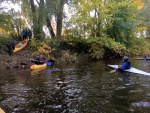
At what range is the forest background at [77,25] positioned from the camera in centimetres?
1914

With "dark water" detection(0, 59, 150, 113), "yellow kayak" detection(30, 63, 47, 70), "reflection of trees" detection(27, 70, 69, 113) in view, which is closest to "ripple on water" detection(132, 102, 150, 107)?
"dark water" detection(0, 59, 150, 113)

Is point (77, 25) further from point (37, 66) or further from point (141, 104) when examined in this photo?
point (141, 104)

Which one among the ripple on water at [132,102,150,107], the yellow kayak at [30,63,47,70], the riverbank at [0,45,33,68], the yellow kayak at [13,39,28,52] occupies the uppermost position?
the yellow kayak at [13,39,28,52]

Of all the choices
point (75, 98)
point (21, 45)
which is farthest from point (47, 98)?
point (21, 45)

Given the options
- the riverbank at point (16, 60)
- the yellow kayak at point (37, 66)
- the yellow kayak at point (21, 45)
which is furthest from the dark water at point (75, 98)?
the yellow kayak at point (21, 45)

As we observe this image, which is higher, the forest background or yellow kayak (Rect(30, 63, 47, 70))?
the forest background

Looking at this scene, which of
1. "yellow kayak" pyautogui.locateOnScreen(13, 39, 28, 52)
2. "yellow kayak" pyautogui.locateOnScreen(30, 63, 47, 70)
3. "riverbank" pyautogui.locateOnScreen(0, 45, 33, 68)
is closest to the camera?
"yellow kayak" pyautogui.locateOnScreen(30, 63, 47, 70)

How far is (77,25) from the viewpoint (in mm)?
20984

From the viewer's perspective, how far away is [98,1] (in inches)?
777

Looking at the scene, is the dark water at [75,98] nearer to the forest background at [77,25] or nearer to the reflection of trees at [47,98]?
the reflection of trees at [47,98]

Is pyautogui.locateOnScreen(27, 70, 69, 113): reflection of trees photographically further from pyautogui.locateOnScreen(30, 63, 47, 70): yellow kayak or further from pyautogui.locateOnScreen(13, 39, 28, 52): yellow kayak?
pyautogui.locateOnScreen(13, 39, 28, 52): yellow kayak

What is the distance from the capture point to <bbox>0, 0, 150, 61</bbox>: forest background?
19.1 metres

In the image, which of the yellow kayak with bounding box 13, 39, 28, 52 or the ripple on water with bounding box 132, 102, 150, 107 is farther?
the yellow kayak with bounding box 13, 39, 28, 52

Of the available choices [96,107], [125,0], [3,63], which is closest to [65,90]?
[96,107]
